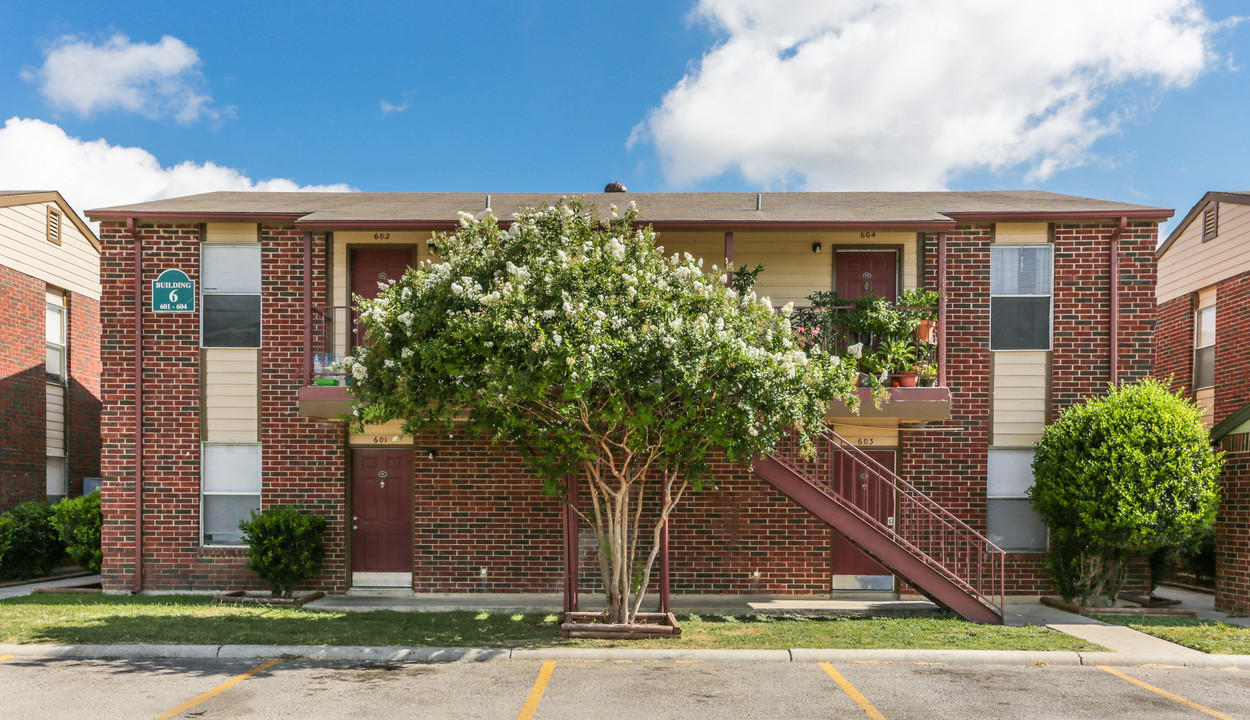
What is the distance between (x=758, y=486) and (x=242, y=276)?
26.7 ft

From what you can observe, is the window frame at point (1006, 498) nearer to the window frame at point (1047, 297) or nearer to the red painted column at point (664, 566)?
the window frame at point (1047, 297)

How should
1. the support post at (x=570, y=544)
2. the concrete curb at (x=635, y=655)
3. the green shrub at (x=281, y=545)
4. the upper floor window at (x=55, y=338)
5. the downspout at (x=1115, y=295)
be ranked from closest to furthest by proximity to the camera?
1. the concrete curb at (x=635, y=655)
2. the support post at (x=570, y=544)
3. the green shrub at (x=281, y=545)
4. the downspout at (x=1115, y=295)
5. the upper floor window at (x=55, y=338)

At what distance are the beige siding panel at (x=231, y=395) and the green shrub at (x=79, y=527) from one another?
2973mm

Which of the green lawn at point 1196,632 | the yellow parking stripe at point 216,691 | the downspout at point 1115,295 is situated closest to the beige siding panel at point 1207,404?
the downspout at point 1115,295

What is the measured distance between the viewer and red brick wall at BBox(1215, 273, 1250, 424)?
14.2 meters

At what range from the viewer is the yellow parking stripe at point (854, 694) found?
6863 millimetres

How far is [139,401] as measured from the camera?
40.9 ft

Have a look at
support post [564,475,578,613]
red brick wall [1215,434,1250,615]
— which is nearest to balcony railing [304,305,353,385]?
support post [564,475,578,613]

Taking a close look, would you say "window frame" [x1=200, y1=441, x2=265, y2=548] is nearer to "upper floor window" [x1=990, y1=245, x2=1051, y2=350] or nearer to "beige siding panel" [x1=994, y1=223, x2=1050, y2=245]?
"upper floor window" [x1=990, y1=245, x2=1051, y2=350]

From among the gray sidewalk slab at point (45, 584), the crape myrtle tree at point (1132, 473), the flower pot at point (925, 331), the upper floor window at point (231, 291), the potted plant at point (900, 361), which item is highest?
the upper floor window at point (231, 291)

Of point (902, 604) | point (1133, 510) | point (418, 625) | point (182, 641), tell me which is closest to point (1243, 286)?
point (1133, 510)

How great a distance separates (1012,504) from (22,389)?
54.0 ft

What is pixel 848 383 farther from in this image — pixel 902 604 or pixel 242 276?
pixel 242 276

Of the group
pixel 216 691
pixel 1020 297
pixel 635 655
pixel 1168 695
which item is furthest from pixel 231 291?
pixel 1168 695
